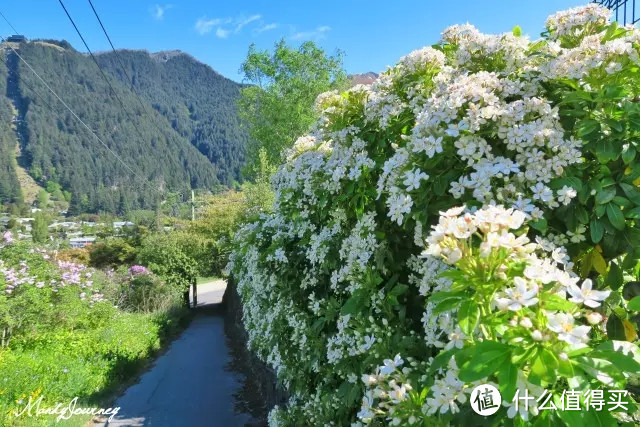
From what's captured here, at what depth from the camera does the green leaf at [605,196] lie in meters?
1.28

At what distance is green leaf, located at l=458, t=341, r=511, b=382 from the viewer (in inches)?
33.5

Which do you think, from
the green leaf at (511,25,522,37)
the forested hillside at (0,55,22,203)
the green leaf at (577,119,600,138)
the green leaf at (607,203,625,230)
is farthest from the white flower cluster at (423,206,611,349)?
the forested hillside at (0,55,22,203)

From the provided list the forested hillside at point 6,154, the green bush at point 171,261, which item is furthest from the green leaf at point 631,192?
the forested hillside at point 6,154

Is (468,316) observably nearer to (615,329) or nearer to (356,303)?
(615,329)

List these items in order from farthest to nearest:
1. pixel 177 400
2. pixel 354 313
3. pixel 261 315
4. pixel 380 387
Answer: pixel 177 400 → pixel 261 315 → pixel 354 313 → pixel 380 387

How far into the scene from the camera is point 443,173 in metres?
1.49

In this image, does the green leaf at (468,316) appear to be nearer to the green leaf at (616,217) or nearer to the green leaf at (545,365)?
the green leaf at (545,365)

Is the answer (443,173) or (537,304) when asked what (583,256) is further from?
(537,304)

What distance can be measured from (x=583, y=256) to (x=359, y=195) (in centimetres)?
97

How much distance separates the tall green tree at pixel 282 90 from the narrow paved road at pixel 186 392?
983 cm

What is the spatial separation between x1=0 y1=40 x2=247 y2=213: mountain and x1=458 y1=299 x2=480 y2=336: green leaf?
69577mm

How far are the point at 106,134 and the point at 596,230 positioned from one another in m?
129

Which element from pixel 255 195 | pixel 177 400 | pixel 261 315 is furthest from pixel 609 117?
pixel 255 195

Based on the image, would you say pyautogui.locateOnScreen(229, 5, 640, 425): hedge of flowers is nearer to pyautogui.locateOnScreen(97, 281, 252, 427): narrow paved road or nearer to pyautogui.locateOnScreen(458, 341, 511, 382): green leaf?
pyautogui.locateOnScreen(458, 341, 511, 382): green leaf
